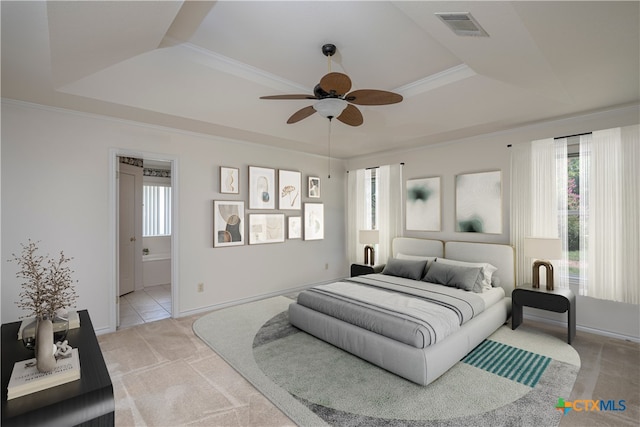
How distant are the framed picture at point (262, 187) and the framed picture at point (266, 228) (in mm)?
180

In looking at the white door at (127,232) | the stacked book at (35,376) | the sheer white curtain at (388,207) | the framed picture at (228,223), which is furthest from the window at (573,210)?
the white door at (127,232)

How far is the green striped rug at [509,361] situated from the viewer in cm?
263

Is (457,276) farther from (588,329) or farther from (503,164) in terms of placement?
(503,164)

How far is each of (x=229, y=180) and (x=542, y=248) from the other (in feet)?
13.8

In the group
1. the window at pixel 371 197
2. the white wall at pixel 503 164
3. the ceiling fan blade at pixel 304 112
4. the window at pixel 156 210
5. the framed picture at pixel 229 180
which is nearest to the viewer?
the ceiling fan blade at pixel 304 112

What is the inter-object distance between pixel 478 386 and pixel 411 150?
3817 mm

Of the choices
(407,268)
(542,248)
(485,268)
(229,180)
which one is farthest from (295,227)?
(542,248)

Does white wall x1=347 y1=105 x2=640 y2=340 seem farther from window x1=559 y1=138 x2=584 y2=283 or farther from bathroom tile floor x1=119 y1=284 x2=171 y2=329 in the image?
bathroom tile floor x1=119 y1=284 x2=171 y2=329

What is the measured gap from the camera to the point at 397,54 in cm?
282

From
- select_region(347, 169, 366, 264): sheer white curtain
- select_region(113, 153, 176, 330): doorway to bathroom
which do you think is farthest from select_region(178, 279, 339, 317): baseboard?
select_region(347, 169, 366, 264): sheer white curtain

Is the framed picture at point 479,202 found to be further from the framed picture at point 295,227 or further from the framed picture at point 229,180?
the framed picture at point 229,180

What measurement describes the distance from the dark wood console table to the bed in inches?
80.1

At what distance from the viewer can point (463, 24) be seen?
1962mm

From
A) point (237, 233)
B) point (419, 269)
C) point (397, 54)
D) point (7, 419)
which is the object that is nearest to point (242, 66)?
point (397, 54)
